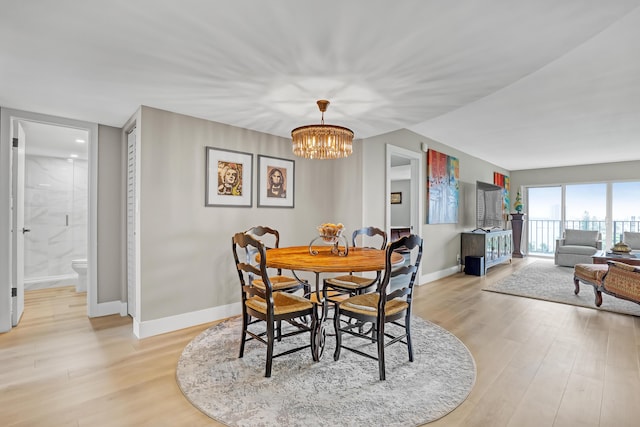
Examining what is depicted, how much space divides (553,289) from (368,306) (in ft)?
13.1

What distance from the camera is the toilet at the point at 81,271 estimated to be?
14.1 feet

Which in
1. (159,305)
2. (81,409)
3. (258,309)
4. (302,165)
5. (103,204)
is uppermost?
(302,165)

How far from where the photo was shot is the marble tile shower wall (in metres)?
4.93

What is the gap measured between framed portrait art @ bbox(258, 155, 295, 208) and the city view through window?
7686mm

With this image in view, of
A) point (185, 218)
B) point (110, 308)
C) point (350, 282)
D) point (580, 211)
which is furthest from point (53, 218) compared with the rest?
point (580, 211)

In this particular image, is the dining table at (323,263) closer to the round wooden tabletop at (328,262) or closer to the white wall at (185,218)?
the round wooden tabletop at (328,262)

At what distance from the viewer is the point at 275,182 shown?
3898 mm

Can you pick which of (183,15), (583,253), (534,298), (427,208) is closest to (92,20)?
(183,15)

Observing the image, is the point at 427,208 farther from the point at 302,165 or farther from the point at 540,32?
the point at 540,32

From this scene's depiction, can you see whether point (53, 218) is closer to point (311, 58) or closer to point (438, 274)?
point (311, 58)

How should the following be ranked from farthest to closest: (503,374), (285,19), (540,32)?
(503,374)
(540,32)
(285,19)

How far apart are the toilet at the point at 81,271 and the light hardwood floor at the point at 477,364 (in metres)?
0.61

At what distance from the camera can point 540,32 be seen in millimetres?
1800

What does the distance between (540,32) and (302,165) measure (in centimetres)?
283
